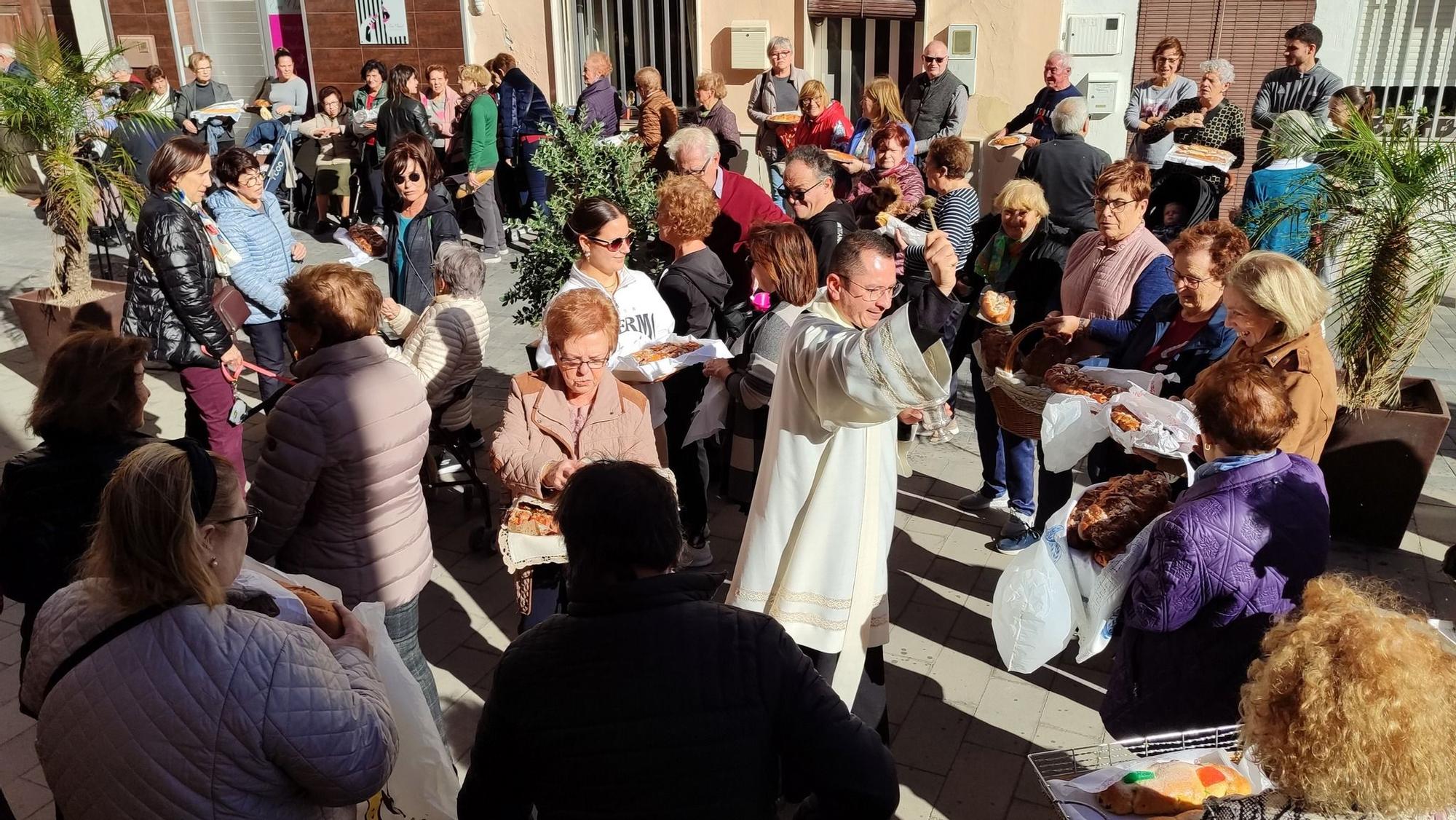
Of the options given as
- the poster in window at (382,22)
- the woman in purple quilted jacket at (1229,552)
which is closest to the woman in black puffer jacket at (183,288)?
the woman in purple quilted jacket at (1229,552)

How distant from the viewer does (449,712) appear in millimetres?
4500

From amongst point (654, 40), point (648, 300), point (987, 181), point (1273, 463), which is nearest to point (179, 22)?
point (654, 40)

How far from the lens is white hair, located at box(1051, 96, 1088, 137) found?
775 centimetres

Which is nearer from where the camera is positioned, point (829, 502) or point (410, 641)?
point (829, 502)

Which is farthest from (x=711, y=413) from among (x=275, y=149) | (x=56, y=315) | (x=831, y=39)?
(x=275, y=149)

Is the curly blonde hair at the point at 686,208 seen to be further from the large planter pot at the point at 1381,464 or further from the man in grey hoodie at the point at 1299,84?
the man in grey hoodie at the point at 1299,84

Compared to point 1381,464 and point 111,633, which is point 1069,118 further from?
point 111,633

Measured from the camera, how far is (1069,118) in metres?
7.76

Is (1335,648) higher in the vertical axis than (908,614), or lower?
higher

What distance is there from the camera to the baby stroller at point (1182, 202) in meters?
7.23

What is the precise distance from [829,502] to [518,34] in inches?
467

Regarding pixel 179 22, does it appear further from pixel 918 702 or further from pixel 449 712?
pixel 918 702

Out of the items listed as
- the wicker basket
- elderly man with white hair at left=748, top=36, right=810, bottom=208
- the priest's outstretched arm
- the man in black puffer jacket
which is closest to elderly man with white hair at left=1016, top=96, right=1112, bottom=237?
the wicker basket

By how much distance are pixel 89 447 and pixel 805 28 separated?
35.0 feet
